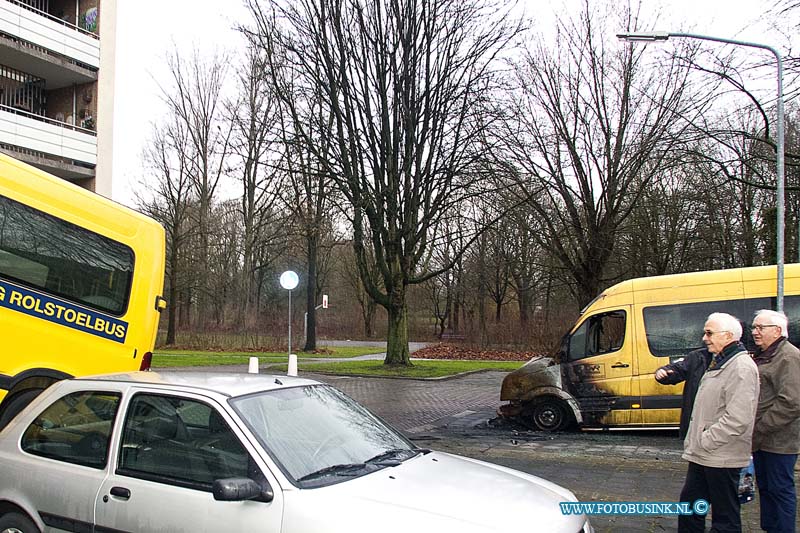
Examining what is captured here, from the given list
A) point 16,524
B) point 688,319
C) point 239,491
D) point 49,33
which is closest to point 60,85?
point 49,33

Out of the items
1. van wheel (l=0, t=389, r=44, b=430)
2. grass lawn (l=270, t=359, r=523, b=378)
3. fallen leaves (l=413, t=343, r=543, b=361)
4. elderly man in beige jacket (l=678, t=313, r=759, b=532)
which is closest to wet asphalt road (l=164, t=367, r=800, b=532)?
elderly man in beige jacket (l=678, t=313, r=759, b=532)

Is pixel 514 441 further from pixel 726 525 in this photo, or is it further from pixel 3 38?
pixel 3 38

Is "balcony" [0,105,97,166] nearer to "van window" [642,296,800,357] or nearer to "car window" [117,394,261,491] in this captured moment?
"van window" [642,296,800,357]

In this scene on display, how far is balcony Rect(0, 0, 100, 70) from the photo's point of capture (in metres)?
24.7

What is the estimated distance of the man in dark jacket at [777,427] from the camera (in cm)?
507

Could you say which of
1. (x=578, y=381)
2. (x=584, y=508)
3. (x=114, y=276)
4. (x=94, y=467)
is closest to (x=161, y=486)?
(x=94, y=467)

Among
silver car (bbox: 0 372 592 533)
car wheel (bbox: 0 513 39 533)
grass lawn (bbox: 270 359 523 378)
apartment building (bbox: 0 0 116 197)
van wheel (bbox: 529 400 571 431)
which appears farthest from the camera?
apartment building (bbox: 0 0 116 197)

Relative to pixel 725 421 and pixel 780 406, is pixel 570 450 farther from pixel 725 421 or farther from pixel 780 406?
pixel 725 421

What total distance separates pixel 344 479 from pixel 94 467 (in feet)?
5.38

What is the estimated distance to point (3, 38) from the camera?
24.6m

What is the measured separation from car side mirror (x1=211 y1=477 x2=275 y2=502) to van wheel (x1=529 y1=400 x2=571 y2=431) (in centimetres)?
843

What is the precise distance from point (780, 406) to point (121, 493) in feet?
15.4

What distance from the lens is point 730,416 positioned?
450 cm

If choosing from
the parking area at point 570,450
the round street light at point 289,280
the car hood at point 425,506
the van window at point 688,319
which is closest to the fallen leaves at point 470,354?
the parking area at point 570,450
